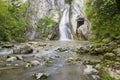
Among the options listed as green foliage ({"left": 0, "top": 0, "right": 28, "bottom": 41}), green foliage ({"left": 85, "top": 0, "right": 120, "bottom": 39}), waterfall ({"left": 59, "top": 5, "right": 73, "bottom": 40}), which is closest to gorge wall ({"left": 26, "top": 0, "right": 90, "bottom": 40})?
waterfall ({"left": 59, "top": 5, "right": 73, "bottom": 40})

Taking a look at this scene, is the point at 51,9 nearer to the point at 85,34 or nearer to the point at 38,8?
the point at 38,8

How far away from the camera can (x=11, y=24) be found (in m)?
28.9

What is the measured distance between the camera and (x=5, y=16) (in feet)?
91.9

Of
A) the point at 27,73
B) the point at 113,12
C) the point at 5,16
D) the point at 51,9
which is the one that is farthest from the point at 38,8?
the point at 27,73

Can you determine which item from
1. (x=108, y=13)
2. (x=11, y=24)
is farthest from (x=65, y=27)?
(x=108, y=13)

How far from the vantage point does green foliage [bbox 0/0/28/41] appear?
2658 centimetres

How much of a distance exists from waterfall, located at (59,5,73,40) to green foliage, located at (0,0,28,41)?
6.35 meters

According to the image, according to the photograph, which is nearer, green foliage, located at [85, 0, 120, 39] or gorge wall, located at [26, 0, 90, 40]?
green foliage, located at [85, 0, 120, 39]

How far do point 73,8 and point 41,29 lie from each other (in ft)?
22.4

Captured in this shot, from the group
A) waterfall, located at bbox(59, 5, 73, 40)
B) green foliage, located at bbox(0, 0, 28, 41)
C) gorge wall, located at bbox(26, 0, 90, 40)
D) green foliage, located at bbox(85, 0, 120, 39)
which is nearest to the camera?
green foliage, located at bbox(85, 0, 120, 39)

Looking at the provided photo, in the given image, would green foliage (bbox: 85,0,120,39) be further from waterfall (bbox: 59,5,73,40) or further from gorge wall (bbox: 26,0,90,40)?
waterfall (bbox: 59,5,73,40)

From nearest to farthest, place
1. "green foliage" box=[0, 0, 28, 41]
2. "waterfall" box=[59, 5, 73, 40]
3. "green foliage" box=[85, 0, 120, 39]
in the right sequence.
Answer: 1. "green foliage" box=[85, 0, 120, 39]
2. "green foliage" box=[0, 0, 28, 41]
3. "waterfall" box=[59, 5, 73, 40]

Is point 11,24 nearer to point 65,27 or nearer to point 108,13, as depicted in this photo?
point 65,27

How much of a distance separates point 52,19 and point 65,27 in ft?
12.2
